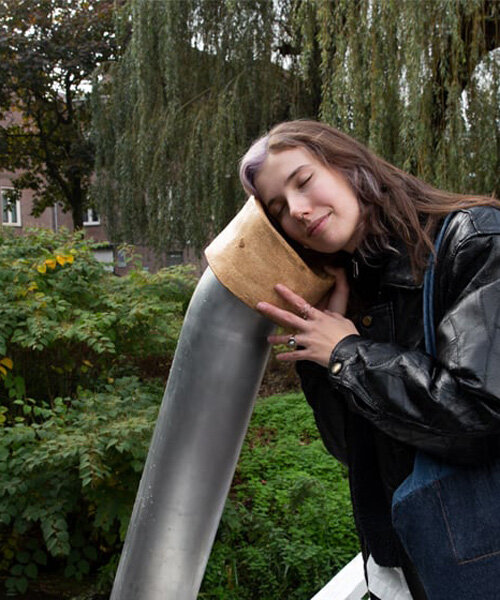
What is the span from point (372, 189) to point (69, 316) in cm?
334

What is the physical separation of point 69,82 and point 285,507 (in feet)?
50.6

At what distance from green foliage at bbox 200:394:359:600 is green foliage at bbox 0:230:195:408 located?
1.26m

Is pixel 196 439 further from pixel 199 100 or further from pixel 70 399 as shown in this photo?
pixel 199 100

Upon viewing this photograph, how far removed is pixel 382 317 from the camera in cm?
111

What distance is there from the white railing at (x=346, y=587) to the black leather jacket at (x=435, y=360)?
3.34 feet

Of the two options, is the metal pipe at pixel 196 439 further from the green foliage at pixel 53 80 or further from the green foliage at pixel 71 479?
the green foliage at pixel 53 80

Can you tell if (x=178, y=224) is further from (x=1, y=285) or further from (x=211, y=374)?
(x=211, y=374)

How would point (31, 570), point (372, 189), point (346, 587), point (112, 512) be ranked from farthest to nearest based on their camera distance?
1. point (31, 570)
2. point (112, 512)
3. point (346, 587)
4. point (372, 189)

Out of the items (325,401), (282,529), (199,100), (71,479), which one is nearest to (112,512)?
(71,479)

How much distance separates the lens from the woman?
3.05 feet

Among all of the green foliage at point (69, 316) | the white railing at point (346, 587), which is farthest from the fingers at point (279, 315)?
the green foliage at point (69, 316)

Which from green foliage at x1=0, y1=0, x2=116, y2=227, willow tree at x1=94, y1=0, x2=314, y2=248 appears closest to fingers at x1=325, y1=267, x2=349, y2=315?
willow tree at x1=94, y1=0, x2=314, y2=248

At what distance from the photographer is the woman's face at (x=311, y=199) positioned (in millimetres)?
1115

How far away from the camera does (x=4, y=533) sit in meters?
3.76
